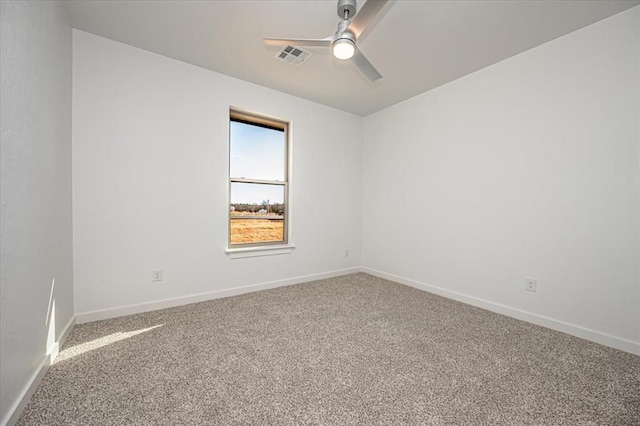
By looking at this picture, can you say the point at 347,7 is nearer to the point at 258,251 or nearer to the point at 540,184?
the point at 540,184

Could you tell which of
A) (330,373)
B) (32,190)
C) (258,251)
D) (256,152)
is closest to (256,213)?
(258,251)

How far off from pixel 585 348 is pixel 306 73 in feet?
11.6

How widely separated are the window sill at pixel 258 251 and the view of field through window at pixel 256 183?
0.53 feet

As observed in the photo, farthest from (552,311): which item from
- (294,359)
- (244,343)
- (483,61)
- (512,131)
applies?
(244,343)

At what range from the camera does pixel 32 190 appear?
1.47 metres

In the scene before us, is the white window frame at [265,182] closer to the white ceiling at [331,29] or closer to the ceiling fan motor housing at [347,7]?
the white ceiling at [331,29]

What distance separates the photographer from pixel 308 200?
381 centimetres

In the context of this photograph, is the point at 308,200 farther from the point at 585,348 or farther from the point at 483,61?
the point at 585,348

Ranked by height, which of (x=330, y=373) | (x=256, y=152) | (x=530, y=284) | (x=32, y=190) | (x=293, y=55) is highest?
(x=293, y=55)

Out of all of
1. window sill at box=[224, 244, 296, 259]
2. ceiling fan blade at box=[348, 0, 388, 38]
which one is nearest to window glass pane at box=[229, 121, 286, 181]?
window sill at box=[224, 244, 296, 259]

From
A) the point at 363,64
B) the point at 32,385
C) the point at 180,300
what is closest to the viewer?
the point at 32,385

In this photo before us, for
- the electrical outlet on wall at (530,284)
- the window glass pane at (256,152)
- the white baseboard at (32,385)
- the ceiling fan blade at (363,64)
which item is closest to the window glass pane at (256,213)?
the window glass pane at (256,152)

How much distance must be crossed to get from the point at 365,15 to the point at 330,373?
2.22 meters

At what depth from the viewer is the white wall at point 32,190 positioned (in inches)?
47.3
